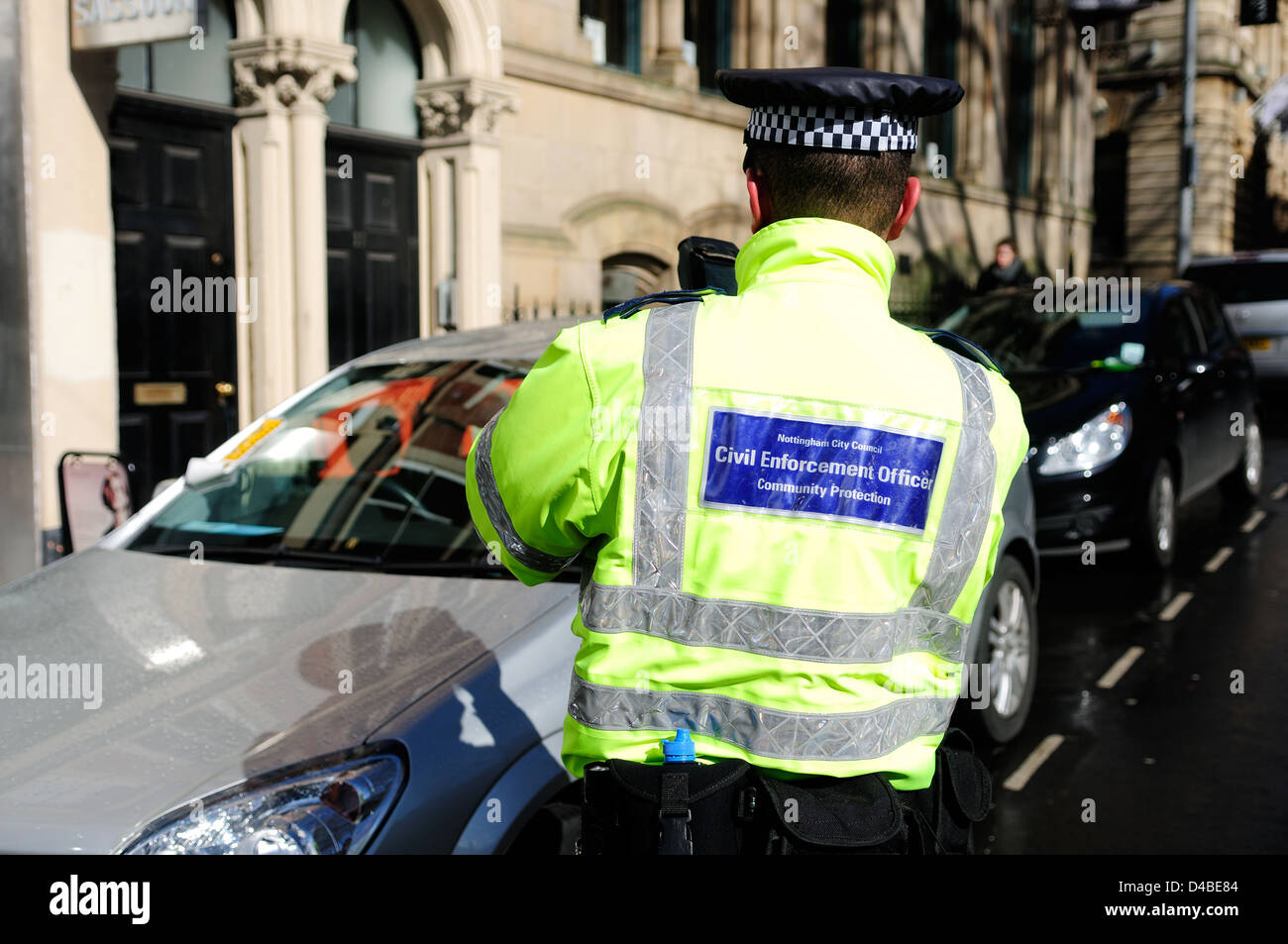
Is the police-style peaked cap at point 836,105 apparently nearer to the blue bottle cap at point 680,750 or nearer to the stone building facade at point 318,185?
the blue bottle cap at point 680,750

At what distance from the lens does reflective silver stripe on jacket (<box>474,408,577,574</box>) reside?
2021 millimetres

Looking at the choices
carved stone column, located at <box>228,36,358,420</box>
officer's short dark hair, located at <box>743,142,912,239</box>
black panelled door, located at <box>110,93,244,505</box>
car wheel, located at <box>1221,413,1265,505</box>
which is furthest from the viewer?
car wheel, located at <box>1221,413,1265,505</box>

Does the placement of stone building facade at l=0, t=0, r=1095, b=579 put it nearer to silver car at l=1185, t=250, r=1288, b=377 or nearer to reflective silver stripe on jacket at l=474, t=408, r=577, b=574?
silver car at l=1185, t=250, r=1288, b=377

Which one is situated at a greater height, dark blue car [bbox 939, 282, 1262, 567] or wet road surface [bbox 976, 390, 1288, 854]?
dark blue car [bbox 939, 282, 1262, 567]

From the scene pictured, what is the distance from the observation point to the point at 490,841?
261cm

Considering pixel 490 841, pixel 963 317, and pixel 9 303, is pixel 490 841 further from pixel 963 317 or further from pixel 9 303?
pixel 963 317

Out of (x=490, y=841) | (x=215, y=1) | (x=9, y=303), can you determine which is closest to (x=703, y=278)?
(x=490, y=841)

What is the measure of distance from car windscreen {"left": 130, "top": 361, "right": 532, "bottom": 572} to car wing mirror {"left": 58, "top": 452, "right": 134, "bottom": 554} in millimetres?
1497

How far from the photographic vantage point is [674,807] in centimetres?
189

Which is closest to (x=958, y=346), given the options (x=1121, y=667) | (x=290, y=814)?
(x=290, y=814)

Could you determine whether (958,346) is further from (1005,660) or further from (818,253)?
(1005,660)

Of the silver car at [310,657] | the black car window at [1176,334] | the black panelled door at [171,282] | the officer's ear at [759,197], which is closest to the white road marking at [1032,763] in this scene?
the silver car at [310,657]

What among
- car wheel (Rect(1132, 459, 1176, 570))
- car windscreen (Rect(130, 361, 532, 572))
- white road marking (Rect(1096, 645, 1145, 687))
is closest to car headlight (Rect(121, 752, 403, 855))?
car windscreen (Rect(130, 361, 532, 572))
